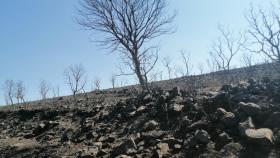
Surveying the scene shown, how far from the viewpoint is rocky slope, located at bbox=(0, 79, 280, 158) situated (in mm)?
7633

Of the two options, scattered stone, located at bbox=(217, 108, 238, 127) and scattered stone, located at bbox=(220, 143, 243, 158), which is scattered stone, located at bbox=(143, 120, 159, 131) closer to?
scattered stone, located at bbox=(217, 108, 238, 127)

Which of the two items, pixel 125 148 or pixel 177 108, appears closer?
pixel 125 148

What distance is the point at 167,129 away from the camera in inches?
372

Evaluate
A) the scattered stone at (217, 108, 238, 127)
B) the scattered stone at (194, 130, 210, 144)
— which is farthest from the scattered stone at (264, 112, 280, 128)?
the scattered stone at (194, 130, 210, 144)

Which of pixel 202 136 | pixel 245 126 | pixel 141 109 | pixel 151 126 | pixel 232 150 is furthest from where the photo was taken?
pixel 141 109

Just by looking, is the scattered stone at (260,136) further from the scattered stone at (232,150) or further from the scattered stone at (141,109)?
the scattered stone at (141,109)

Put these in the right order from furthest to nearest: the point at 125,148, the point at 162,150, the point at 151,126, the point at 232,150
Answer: the point at 151,126
the point at 125,148
the point at 162,150
the point at 232,150

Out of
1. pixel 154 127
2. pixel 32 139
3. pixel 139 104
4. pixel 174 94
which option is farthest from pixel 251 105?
pixel 32 139

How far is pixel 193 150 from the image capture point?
25.6 ft

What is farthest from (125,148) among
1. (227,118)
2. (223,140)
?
(227,118)

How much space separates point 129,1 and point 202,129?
1309 cm

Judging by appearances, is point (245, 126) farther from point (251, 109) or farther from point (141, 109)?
point (141, 109)

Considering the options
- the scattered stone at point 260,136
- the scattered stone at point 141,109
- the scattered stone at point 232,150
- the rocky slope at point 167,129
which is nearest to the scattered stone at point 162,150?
the rocky slope at point 167,129

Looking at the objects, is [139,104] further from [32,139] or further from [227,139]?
[227,139]
